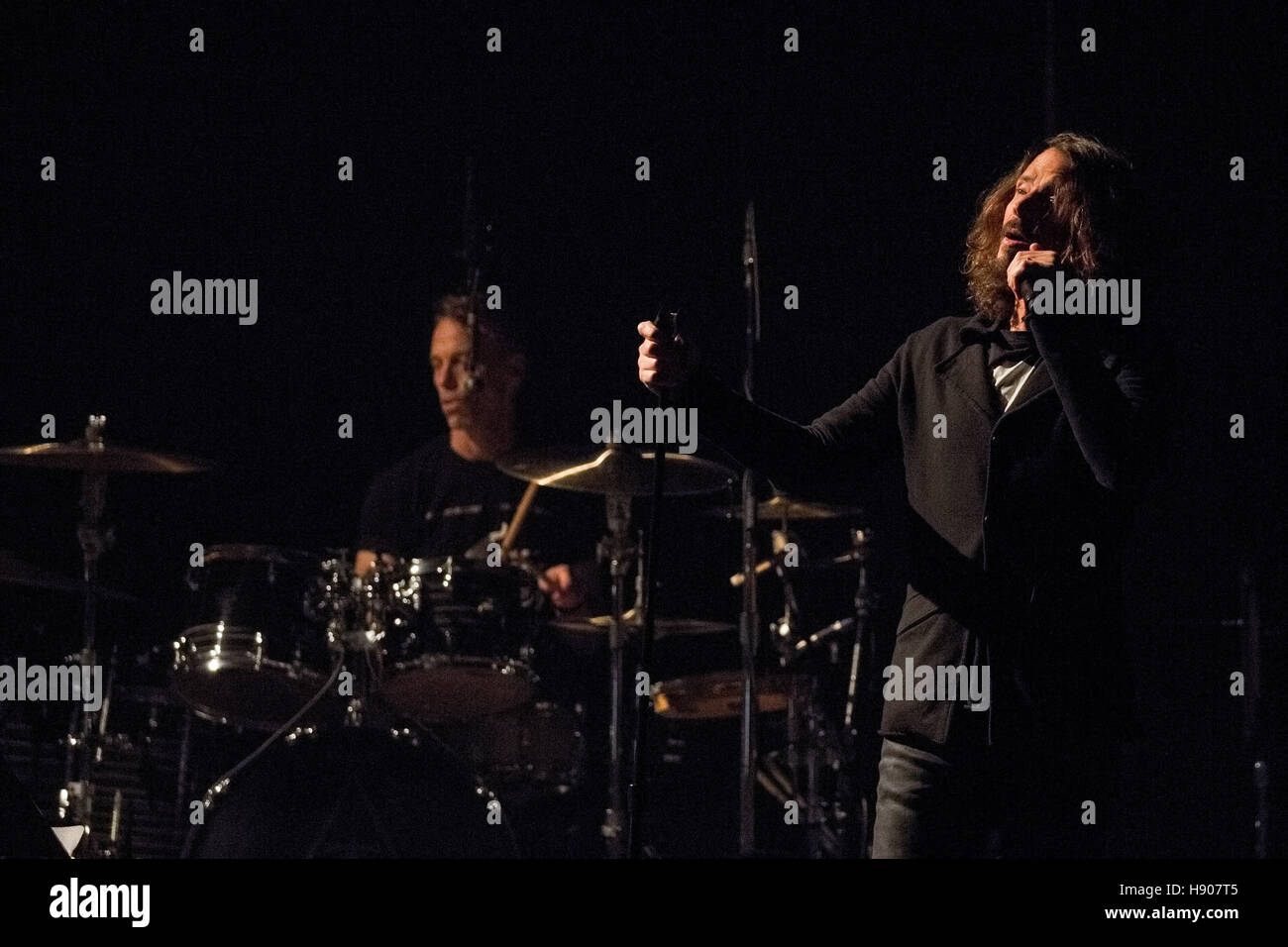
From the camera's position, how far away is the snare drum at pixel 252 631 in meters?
4.66

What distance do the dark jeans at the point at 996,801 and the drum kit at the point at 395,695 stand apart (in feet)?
6.89

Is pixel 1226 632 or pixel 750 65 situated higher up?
pixel 750 65

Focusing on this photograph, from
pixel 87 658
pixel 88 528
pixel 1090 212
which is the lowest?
pixel 87 658

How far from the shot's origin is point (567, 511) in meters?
5.68

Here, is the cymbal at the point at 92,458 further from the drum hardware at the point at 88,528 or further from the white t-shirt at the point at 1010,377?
the white t-shirt at the point at 1010,377

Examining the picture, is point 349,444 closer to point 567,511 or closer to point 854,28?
point 567,511

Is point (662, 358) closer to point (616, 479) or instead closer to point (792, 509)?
point (616, 479)

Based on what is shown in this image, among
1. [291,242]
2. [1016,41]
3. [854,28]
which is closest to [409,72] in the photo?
[291,242]

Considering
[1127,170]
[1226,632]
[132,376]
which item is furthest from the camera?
[132,376]

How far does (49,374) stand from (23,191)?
2.01 feet

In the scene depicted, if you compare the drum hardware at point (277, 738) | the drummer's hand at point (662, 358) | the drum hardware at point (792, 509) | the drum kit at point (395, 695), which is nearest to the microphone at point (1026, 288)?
the drummer's hand at point (662, 358)

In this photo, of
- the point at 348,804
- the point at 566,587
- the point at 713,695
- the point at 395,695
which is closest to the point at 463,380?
the point at 566,587

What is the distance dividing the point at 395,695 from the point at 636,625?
76 centimetres

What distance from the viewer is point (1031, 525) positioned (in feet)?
7.91
